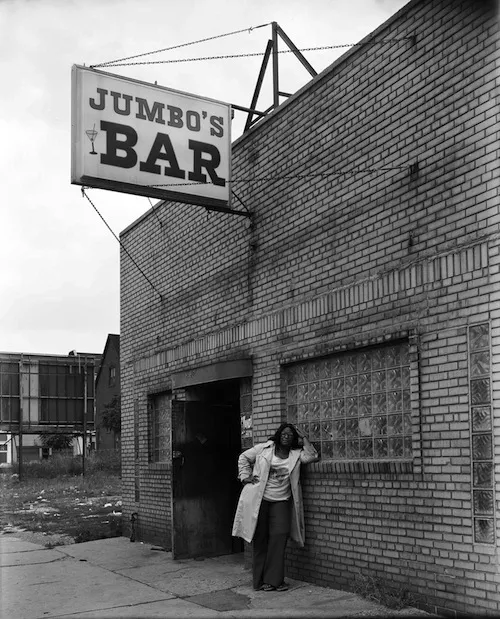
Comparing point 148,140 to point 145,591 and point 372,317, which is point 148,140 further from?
point 145,591

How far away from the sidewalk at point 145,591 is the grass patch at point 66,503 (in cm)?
240

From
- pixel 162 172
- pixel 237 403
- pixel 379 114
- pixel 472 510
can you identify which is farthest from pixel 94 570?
pixel 379 114

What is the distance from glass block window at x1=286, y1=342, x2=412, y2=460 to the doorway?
194 cm

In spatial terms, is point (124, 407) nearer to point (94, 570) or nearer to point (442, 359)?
point (94, 570)

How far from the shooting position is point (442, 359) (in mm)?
6379

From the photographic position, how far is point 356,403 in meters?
7.55

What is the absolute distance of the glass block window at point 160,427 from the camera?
12.0 meters

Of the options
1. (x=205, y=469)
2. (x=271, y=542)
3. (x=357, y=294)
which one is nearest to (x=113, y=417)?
(x=205, y=469)

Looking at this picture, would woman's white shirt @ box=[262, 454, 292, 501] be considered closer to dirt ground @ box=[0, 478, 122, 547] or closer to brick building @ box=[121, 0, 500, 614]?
brick building @ box=[121, 0, 500, 614]

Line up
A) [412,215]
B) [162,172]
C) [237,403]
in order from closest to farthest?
[412,215]
[162,172]
[237,403]

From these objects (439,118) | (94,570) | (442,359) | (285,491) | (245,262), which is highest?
(439,118)

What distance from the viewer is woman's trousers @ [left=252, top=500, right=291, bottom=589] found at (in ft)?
25.7

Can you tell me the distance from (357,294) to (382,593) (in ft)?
8.57

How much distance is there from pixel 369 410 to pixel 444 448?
117 centimetres
